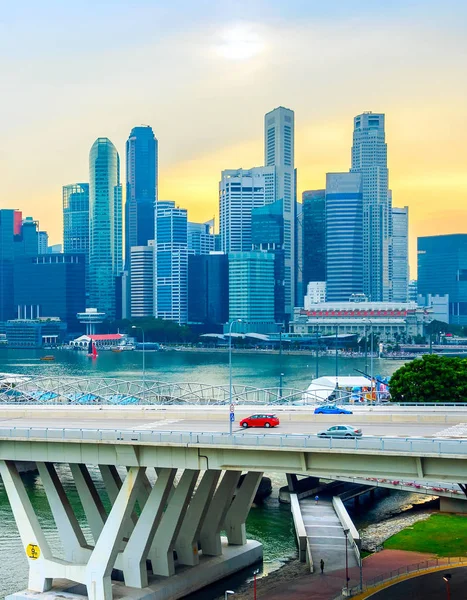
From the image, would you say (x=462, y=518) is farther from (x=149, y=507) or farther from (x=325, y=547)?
(x=149, y=507)

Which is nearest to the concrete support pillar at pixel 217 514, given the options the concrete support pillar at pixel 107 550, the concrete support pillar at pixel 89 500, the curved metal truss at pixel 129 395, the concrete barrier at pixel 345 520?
the concrete support pillar at pixel 89 500

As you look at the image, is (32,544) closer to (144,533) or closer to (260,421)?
(144,533)

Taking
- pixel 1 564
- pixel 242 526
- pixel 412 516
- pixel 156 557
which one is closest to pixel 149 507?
pixel 156 557

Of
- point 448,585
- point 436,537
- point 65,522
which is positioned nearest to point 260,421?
point 65,522

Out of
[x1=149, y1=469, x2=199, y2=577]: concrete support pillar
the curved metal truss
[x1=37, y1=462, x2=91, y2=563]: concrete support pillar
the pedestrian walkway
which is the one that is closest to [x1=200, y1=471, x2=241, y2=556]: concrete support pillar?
[x1=149, y1=469, x2=199, y2=577]: concrete support pillar

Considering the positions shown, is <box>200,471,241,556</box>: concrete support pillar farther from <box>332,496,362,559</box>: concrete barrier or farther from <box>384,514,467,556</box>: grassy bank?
<box>384,514,467,556</box>: grassy bank

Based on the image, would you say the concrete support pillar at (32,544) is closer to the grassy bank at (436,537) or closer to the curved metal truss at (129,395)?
the grassy bank at (436,537)
